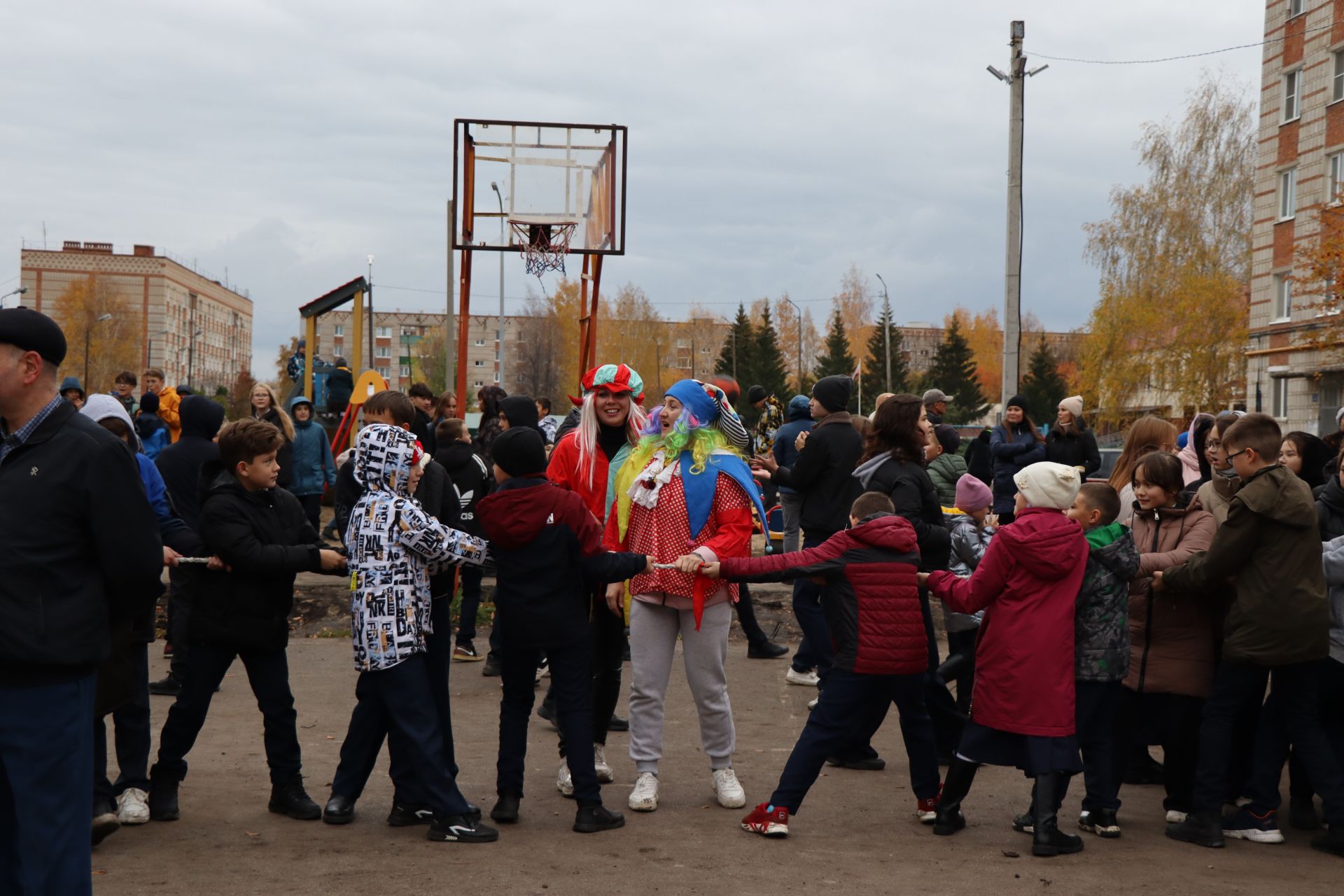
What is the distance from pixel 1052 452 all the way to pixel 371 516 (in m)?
7.94

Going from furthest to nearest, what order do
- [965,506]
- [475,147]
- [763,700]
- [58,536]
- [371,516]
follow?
1. [475,147]
2. [763,700]
3. [965,506]
4. [371,516]
5. [58,536]

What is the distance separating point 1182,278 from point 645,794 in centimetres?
4349

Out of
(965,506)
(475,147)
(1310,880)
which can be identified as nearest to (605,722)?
(965,506)

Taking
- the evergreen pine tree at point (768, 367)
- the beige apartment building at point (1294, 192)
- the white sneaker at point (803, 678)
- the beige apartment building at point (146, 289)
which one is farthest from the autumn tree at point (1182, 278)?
the beige apartment building at point (146, 289)

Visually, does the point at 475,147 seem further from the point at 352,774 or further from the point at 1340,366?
the point at 1340,366

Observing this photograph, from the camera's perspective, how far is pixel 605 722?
619 centimetres

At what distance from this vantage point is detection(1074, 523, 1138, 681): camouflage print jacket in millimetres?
5312

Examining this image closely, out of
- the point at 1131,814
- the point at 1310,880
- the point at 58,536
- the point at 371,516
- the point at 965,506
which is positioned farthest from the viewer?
the point at 965,506

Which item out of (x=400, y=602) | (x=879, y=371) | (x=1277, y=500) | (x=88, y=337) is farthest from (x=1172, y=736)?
(x=88, y=337)

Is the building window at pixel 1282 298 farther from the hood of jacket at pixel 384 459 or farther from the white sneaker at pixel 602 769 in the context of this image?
the hood of jacket at pixel 384 459

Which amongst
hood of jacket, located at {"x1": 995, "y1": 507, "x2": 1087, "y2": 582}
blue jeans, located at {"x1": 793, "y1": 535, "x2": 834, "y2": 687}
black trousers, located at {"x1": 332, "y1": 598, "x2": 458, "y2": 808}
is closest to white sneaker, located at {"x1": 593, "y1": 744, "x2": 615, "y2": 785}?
black trousers, located at {"x1": 332, "y1": 598, "x2": 458, "y2": 808}

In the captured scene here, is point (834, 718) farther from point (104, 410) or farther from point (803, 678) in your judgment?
point (104, 410)

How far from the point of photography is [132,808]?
17.5 ft

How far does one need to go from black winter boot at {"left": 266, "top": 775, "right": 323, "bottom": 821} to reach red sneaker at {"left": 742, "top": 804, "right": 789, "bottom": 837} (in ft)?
6.48
